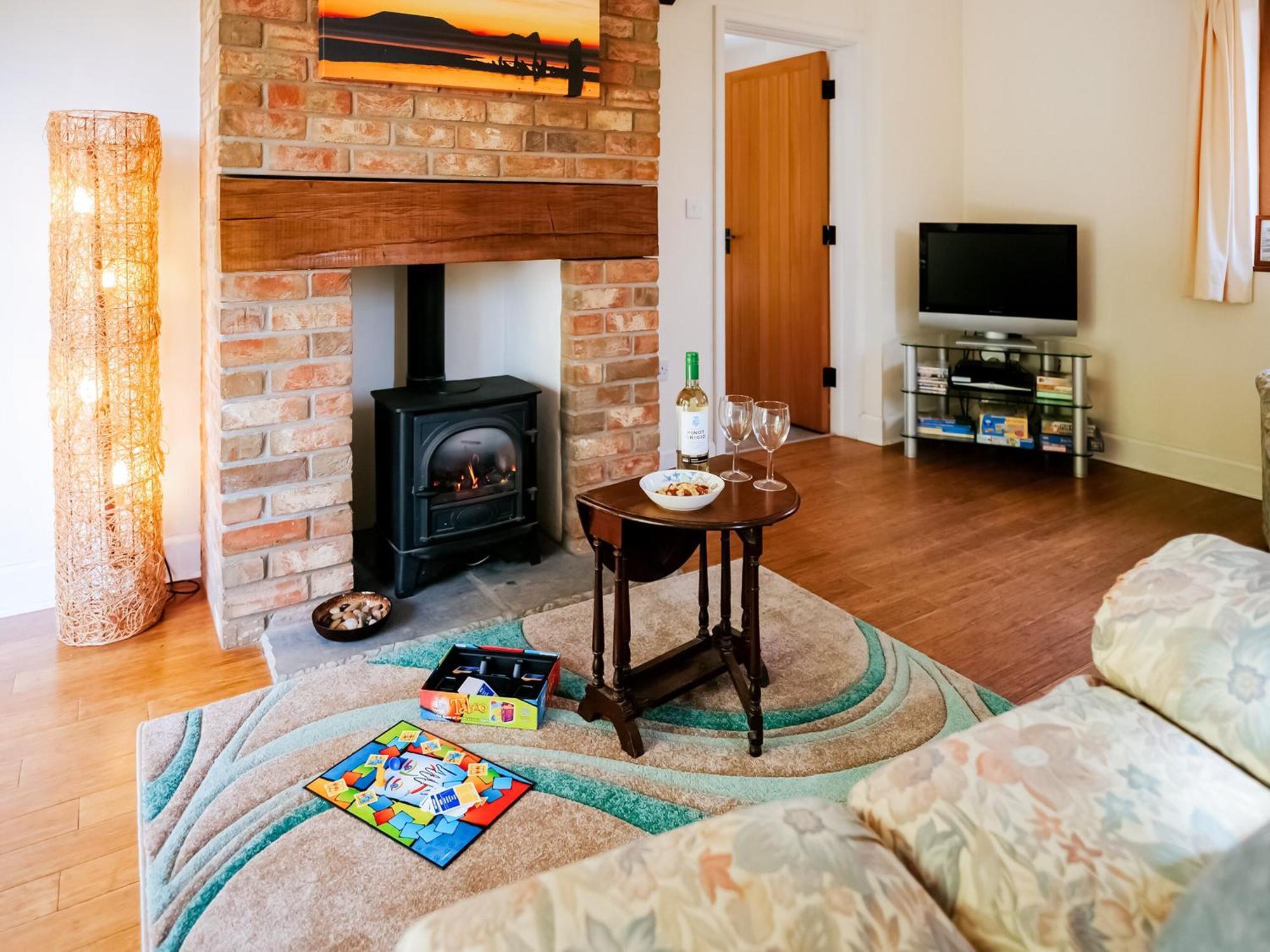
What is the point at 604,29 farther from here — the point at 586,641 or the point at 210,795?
the point at 210,795

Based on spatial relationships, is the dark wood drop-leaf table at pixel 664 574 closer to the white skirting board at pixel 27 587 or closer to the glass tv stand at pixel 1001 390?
the white skirting board at pixel 27 587

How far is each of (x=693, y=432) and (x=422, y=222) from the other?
1.25 metres

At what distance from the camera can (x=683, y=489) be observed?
1.90 m

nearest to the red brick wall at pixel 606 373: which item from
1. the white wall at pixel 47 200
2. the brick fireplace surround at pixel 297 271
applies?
the brick fireplace surround at pixel 297 271

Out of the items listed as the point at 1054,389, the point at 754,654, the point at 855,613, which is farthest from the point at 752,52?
the point at 754,654

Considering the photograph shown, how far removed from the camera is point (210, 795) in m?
1.90

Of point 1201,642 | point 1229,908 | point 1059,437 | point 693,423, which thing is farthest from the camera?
point 1059,437

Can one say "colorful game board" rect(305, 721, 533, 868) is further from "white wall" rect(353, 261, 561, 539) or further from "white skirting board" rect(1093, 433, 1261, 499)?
"white skirting board" rect(1093, 433, 1261, 499)

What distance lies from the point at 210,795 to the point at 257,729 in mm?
255

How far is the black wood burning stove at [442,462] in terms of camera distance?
112 inches

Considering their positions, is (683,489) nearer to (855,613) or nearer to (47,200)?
(855,613)

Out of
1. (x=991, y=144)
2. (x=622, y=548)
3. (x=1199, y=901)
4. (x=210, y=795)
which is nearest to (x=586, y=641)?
(x=622, y=548)

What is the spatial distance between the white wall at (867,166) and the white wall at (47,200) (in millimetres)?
2042

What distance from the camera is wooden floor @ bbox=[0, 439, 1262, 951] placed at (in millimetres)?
1757
